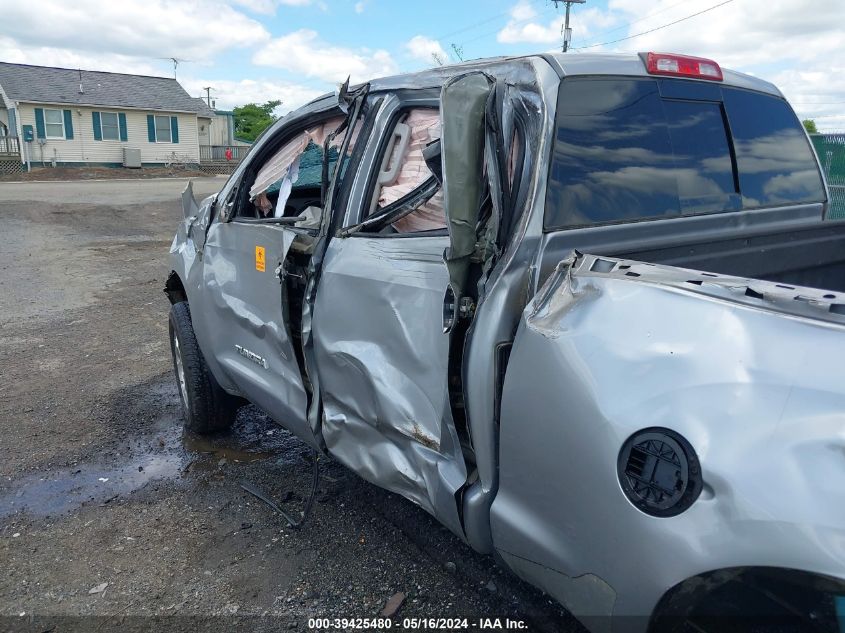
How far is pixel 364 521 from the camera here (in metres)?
3.34

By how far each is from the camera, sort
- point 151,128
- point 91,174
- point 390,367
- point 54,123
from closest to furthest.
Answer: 1. point 390,367
2. point 91,174
3. point 54,123
4. point 151,128

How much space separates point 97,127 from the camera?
108 feet

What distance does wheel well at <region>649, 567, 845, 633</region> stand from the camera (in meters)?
1.37

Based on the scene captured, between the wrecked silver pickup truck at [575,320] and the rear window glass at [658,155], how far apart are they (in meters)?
0.01

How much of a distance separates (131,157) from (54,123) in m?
3.41

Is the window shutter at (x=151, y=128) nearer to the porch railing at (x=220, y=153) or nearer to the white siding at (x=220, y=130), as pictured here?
the porch railing at (x=220, y=153)

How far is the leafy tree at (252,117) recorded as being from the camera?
197 feet

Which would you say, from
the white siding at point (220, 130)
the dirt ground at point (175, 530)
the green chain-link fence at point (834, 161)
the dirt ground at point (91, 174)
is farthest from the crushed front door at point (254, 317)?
the white siding at point (220, 130)

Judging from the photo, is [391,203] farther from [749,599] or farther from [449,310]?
[749,599]

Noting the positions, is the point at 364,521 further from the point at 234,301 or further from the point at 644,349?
the point at 644,349

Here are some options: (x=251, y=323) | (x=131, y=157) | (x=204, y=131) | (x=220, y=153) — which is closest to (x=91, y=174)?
(x=131, y=157)

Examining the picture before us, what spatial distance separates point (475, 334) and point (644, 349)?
581mm

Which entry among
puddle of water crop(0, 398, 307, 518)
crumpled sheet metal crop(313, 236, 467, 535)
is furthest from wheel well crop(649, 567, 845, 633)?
puddle of water crop(0, 398, 307, 518)

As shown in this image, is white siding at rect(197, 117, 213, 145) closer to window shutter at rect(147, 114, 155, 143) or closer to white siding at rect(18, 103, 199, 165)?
white siding at rect(18, 103, 199, 165)
